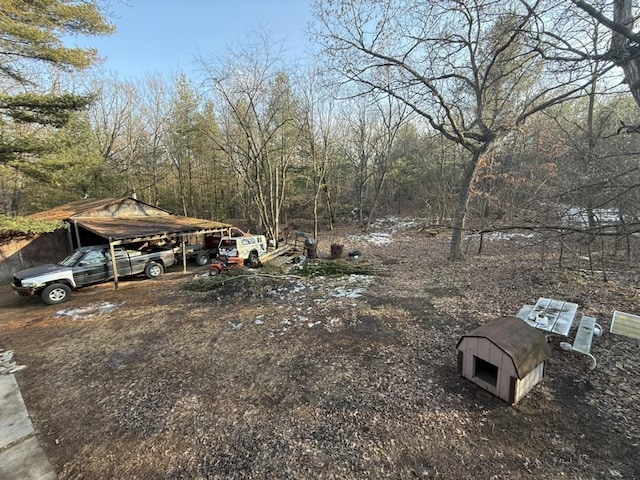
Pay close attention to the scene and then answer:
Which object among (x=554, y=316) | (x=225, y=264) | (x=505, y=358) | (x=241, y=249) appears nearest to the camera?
(x=505, y=358)

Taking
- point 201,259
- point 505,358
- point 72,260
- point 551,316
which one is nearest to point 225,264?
point 201,259

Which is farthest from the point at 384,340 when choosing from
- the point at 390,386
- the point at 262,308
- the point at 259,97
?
the point at 259,97

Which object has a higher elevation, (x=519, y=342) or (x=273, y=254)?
(x=519, y=342)

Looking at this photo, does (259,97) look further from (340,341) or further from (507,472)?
(507,472)

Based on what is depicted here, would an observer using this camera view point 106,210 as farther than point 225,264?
Yes

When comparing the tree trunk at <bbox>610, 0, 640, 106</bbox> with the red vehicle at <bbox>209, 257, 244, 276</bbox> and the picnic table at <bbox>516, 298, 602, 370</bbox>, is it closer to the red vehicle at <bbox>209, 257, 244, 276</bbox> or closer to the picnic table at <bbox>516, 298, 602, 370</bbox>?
the picnic table at <bbox>516, 298, 602, 370</bbox>

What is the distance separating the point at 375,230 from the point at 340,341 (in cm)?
1705

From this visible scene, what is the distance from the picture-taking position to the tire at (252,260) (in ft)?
38.4

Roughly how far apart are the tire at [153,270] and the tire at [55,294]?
276 cm

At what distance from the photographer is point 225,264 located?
11531 millimetres

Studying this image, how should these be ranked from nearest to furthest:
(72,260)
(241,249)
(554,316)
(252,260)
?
(554,316)
(72,260)
(252,260)
(241,249)

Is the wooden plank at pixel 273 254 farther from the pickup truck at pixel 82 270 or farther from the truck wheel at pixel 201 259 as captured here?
the pickup truck at pixel 82 270

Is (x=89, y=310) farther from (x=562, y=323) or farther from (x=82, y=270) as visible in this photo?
(x=562, y=323)

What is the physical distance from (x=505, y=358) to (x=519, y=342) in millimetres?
343
